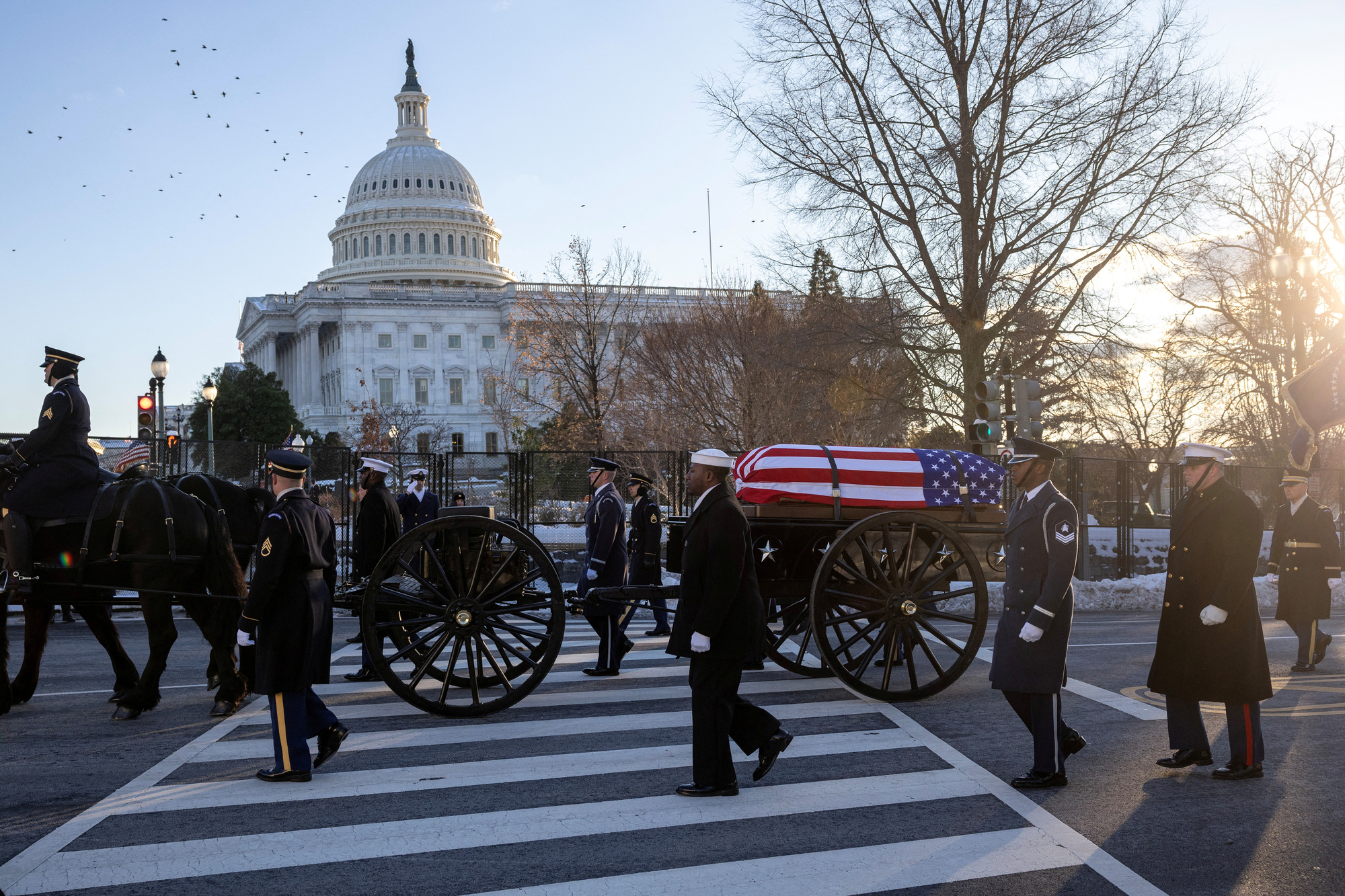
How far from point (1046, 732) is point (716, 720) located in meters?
1.88

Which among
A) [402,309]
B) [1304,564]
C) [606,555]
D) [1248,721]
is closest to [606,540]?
[606,555]

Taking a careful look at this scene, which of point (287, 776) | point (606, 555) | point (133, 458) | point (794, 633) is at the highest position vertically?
point (133, 458)

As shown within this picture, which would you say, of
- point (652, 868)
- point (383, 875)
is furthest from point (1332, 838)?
point (383, 875)

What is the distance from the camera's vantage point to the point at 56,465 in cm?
833

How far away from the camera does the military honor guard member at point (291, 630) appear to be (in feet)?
20.7

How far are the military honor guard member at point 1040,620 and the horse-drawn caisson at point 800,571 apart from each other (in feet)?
5.69

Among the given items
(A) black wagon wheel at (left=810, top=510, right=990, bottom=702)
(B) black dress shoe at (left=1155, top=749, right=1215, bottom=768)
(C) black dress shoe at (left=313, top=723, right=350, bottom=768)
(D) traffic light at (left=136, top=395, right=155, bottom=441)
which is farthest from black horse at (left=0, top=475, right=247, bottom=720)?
(D) traffic light at (left=136, top=395, right=155, bottom=441)

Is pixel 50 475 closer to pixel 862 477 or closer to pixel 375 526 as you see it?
pixel 375 526

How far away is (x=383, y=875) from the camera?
4.95m

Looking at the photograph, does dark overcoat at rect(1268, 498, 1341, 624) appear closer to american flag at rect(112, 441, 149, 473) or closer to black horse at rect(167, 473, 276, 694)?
black horse at rect(167, 473, 276, 694)

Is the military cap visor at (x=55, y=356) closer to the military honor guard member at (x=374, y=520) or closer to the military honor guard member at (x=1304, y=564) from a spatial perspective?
the military honor guard member at (x=374, y=520)

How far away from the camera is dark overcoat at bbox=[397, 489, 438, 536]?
11755mm

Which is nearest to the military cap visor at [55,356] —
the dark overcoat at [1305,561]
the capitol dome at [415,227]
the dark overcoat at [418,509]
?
the dark overcoat at [418,509]

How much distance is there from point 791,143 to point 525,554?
1533 cm
